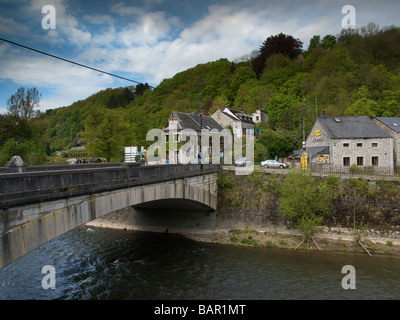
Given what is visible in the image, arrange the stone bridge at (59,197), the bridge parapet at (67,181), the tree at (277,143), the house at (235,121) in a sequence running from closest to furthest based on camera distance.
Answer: the stone bridge at (59,197) → the bridge parapet at (67,181) → the tree at (277,143) → the house at (235,121)

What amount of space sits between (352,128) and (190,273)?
92.2ft

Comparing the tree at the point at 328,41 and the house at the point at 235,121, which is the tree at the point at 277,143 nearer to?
the house at the point at 235,121

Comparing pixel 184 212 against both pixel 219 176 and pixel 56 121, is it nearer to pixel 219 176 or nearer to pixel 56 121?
pixel 219 176

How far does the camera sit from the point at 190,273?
17453 mm

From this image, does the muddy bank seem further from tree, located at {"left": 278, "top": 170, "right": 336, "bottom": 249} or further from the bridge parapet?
the bridge parapet

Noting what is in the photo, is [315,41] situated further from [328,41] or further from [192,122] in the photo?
[192,122]

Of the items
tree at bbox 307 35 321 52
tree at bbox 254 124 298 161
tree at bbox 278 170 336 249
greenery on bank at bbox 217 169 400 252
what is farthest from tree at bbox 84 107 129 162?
tree at bbox 307 35 321 52

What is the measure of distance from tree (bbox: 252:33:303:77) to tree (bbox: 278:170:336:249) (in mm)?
65975

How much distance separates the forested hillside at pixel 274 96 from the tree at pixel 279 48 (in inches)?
11.5

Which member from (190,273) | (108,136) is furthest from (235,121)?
(190,273)

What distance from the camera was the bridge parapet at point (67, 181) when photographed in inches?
316

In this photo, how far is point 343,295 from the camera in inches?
573

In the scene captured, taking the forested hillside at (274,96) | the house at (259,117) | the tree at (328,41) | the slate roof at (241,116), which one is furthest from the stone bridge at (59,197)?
the tree at (328,41)
